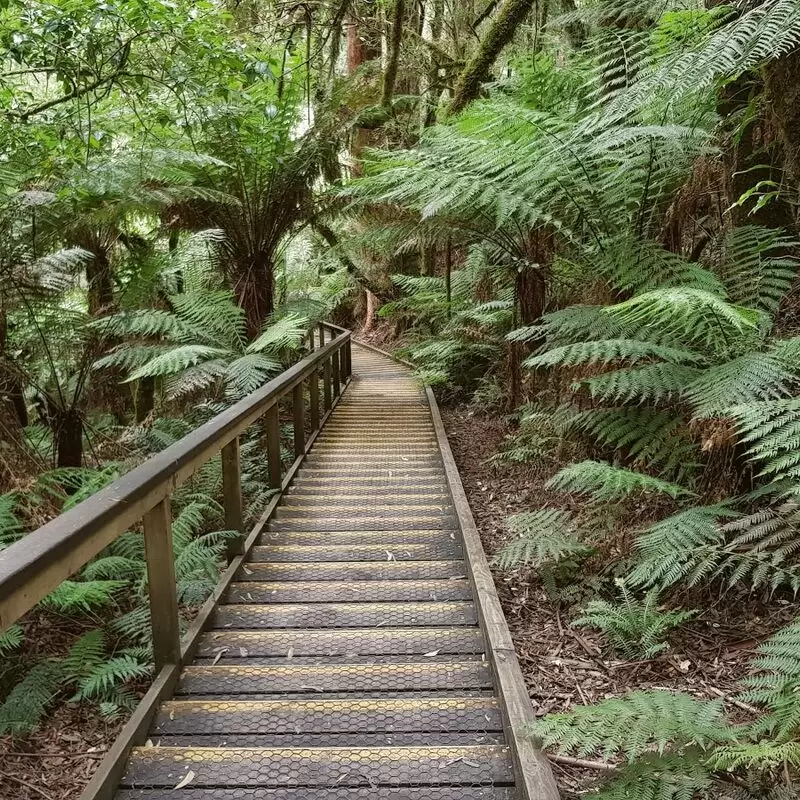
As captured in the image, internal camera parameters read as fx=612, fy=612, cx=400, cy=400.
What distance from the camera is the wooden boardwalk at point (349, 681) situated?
1690 millimetres

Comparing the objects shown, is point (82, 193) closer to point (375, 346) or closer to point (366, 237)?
point (366, 237)

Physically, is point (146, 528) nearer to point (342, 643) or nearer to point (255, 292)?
point (342, 643)

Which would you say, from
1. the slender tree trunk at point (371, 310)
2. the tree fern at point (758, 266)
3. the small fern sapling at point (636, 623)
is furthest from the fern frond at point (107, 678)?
the slender tree trunk at point (371, 310)

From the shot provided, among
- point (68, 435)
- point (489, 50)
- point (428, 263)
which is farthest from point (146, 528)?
point (428, 263)

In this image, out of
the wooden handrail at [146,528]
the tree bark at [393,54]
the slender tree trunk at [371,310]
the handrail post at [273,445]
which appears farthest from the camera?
the slender tree trunk at [371,310]

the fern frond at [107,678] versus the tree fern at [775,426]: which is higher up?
the tree fern at [775,426]

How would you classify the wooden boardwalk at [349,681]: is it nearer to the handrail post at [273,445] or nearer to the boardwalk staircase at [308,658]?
the boardwalk staircase at [308,658]

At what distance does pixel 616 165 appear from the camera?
384 centimetres

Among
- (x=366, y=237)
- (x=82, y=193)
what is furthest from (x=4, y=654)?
(x=366, y=237)

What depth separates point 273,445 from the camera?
396cm

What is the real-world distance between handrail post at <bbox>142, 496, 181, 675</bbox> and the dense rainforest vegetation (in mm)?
314

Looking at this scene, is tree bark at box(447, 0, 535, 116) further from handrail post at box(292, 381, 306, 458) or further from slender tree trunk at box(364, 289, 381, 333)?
slender tree trunk at box(364, 289, 381, 333)

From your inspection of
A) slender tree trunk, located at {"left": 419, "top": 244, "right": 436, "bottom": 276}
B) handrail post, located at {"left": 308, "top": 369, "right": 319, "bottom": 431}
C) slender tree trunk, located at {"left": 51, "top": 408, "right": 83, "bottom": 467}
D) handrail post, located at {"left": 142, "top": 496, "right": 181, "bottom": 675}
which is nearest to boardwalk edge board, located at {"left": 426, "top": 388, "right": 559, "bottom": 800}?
handrail post, located at {"left": 142, "top": 496, "right": 181, "bottom": 675}

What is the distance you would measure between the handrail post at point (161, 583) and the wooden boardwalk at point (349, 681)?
0.49 feet
